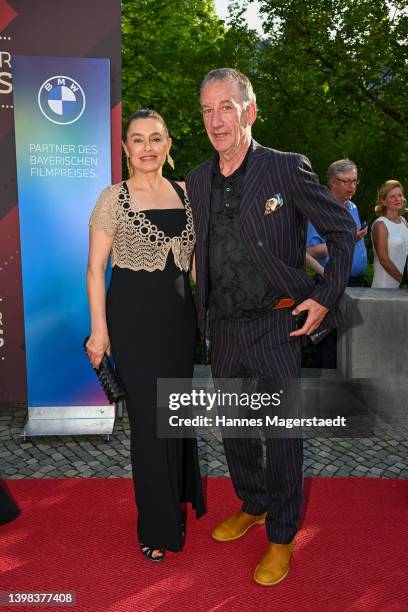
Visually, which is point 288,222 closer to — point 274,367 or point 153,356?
point 274,367

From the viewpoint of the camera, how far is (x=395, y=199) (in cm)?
574

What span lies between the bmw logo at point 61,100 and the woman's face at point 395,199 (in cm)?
287

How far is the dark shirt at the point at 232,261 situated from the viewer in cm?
294

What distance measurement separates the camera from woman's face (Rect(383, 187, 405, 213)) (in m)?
5.74

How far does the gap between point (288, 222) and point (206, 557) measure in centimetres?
174

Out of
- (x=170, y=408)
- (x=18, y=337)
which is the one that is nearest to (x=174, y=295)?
(x=170, y=408)

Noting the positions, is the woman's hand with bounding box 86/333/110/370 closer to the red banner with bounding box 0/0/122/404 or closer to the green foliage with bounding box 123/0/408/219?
the red banner with bounding box 0/0/122/404

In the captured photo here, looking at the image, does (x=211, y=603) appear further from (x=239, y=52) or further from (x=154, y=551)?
(x=239, y=52)

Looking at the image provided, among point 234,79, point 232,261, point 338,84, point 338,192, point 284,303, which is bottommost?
point 284,303

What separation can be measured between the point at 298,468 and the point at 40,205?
2.65 metres

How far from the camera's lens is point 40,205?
4516 mm

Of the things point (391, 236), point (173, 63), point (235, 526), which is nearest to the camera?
point (235, 526)

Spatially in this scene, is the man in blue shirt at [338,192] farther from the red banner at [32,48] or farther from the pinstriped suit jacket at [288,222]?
the pinstriped suit jacket at [288,222]

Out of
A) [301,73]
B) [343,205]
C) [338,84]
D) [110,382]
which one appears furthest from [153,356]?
[301,73]
